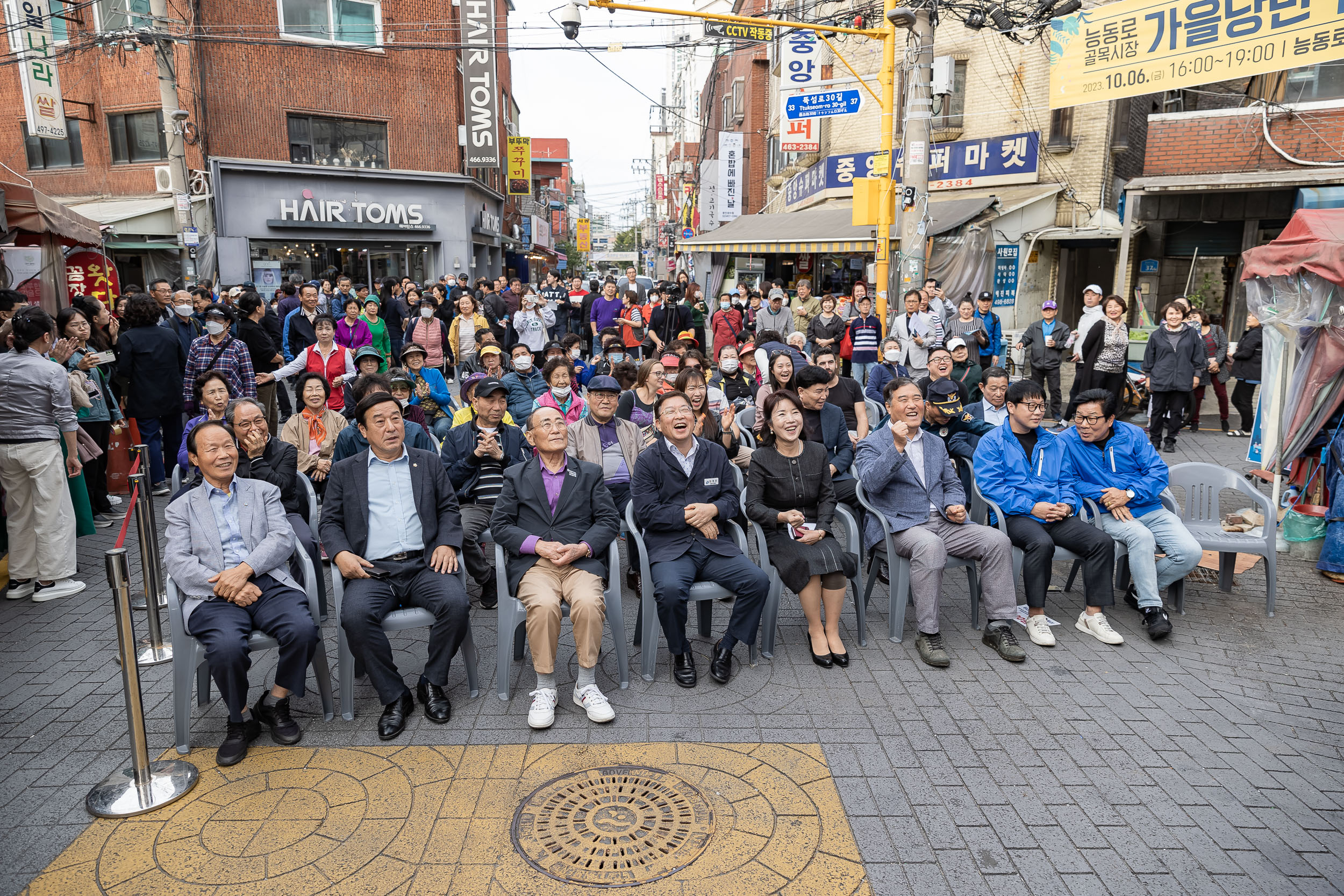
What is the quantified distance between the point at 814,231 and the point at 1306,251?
14.0 m

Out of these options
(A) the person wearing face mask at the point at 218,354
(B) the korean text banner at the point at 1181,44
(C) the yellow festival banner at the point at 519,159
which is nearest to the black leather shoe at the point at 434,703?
(A) the person wearing face mask at the point at 218,354

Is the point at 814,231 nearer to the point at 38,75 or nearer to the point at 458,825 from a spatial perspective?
the point at 38,75

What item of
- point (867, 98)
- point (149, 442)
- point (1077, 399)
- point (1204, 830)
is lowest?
point (1204, 830)

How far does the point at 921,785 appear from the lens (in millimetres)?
3666

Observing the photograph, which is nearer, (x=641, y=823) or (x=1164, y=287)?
(x=641, y=823)

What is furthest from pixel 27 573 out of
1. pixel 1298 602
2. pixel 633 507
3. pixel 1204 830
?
pixel 1298 602

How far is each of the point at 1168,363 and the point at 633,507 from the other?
825 cm

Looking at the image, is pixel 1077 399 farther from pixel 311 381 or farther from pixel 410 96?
pixel 410 96

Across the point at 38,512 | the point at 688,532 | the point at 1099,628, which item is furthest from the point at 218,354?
the point at 1099,628

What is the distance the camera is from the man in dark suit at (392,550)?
419 cm

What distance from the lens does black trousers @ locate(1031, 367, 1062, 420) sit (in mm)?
11445

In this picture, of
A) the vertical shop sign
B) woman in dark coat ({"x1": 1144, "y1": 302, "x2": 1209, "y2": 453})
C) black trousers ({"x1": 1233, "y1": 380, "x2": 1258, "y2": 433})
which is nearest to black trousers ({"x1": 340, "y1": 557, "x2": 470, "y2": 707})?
woman in dark coat ({"x1": 1144, "y1": 302, "x2": 1209, "y2": 453})

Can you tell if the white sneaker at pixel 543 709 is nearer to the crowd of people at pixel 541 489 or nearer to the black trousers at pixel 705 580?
the crowd of people at pixel 541 489

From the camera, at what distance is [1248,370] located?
33.8 feet
